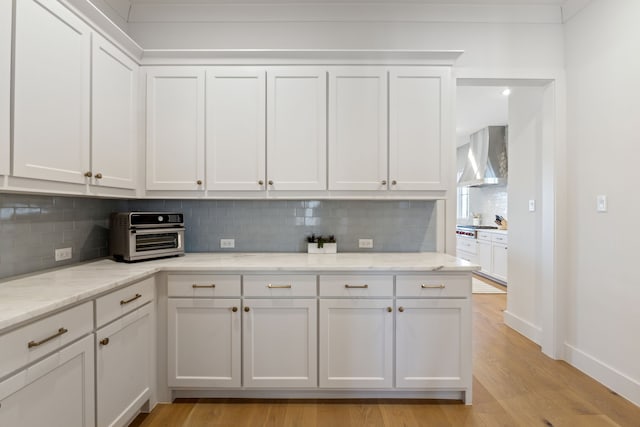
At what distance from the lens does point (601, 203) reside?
233 centimetres

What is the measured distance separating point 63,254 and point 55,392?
3.46 feet

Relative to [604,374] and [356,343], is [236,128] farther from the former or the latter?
[604,374]

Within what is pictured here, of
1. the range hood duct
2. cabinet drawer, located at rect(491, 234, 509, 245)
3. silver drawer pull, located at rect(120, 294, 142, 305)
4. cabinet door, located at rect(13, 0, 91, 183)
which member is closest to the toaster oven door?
silver drawer pull, located at rect(120, 294, 142, 305)

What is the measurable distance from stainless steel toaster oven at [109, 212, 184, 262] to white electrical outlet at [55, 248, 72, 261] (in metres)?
0.23

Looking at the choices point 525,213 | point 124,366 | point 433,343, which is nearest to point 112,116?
point 124,366

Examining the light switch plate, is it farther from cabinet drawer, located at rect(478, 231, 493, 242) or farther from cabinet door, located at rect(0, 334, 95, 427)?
cabinet door, located at rect(0, 334, 95, 427)

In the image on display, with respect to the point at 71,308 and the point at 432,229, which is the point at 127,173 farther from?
the point at 432,229

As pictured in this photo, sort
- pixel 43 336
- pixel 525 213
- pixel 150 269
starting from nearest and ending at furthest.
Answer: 1. pixel 43 336
2. pixel 150 269
3. pixel 525 213

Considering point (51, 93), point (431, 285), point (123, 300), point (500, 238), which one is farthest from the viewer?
point (500, 238)

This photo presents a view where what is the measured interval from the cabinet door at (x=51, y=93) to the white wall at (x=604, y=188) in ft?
11.5

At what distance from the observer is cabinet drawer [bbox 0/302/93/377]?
110cm

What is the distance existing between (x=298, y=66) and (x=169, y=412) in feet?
8.37

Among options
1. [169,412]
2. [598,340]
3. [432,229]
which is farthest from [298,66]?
[598,340]

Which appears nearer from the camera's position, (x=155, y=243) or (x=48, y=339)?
(x=48, y=339)
